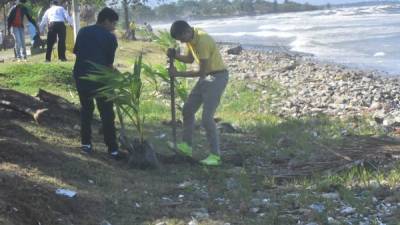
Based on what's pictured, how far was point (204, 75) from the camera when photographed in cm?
732

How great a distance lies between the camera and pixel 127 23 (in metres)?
28.4


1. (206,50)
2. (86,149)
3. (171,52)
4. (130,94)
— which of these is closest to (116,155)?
(86,149)

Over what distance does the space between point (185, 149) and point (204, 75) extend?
3.09 ft

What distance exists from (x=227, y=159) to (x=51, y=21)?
27.3ft

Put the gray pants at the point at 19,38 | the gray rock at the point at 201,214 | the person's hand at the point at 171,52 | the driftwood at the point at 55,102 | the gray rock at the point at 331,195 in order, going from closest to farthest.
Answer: the gray rock at the point at 201,214 → the gray rock at the point at 331,195 → the person's hand at the point at 171,52 → the driftwood at the point at 55,102 → the gray pants at the point at 19,38

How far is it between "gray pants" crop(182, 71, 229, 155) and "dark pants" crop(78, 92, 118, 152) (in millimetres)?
913

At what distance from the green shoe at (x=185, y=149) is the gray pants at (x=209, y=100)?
27cm

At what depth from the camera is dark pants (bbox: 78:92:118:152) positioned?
23.8ft

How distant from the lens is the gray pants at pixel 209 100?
7395 mm

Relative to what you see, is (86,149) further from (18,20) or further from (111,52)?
(18,20)

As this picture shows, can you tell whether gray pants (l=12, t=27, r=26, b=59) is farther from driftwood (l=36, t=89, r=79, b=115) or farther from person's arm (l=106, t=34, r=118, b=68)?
person's arm (l=106, t=34, r=118, b=68)

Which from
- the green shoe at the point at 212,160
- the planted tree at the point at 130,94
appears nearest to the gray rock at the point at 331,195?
the green shoe at the point at 212,160

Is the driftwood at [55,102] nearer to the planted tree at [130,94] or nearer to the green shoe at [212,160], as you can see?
the planted tree at [130,94]

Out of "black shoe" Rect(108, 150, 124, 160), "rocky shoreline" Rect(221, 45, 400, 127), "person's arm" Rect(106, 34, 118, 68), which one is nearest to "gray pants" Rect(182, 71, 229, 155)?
"black shoe" Rect(108, 150, 124, 160)
